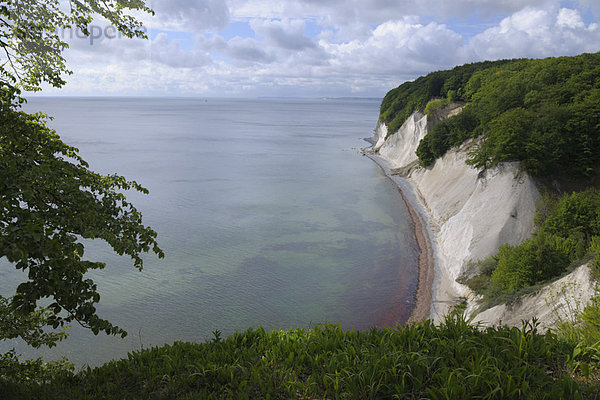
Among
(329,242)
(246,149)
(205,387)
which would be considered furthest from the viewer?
(246,149)

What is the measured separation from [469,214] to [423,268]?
5125mm

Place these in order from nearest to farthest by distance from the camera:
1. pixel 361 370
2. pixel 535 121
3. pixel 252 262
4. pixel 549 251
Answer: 1. pixel 361 370
2. pixel 549 251
3. pixel 252 262
4. pixel 535 121

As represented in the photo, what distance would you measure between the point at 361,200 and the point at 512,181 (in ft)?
57.0

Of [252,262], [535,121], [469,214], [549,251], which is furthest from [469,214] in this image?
[252,262]

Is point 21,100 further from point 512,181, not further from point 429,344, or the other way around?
point 512,181

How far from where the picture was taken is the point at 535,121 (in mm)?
27453

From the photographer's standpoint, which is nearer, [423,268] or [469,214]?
[423,268]

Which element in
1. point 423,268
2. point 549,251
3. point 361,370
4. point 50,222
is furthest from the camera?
point 423,268

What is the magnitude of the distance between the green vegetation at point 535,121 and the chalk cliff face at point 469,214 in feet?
4.50

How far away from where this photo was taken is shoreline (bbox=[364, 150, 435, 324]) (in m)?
19.9

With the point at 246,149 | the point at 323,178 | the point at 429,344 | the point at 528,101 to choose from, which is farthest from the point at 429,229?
the point at 246,149

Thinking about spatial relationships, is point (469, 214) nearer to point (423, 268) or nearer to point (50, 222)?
point (423, 268)

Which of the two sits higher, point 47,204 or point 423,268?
point 47,204

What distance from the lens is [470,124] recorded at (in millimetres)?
38469
